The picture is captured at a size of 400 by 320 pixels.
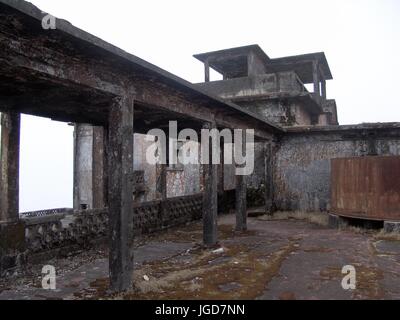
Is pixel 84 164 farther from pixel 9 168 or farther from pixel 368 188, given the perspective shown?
pixel 368 188

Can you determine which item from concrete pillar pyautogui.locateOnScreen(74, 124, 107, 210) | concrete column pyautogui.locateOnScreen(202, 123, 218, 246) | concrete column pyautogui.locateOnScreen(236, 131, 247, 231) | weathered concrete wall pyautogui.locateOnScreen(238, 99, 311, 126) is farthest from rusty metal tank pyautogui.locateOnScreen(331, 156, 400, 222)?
concrete pillar pyautogui.locateOnScreen(74, 124, 107, 210)

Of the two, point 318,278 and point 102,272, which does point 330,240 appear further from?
point 102,272

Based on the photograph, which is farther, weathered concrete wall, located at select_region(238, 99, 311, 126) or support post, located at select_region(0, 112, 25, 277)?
weathered concrete wall, located at select_region(238, 99, 311, 126)

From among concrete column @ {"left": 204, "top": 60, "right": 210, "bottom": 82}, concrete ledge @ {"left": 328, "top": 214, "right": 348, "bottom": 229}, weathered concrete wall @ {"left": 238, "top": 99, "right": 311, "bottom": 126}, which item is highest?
concrete column @ {"left": 204, "top": 60, "right": 210, "bottom": 82}

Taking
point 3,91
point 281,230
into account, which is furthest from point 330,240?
point 3,91

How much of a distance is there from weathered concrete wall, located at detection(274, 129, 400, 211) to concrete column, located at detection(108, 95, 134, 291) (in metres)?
10.0

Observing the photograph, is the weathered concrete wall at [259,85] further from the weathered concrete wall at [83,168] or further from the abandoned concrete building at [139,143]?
the weathered concrete wall at [83,168]

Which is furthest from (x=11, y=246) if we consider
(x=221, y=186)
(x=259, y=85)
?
(x=259, y=85)

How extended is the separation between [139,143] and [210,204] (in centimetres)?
1177

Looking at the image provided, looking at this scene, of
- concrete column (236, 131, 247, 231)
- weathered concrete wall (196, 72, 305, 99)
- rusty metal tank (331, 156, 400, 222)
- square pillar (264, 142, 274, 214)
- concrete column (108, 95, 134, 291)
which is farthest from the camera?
weathered concrete wall (196, 72, 305, 99)

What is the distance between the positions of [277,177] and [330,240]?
607 cm

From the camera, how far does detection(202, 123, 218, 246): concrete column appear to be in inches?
334

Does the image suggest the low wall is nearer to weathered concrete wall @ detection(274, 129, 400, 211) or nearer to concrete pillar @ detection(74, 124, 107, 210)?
weathered concrete wall @ detection(274, 129, 400, 211)

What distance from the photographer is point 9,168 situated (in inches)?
259
